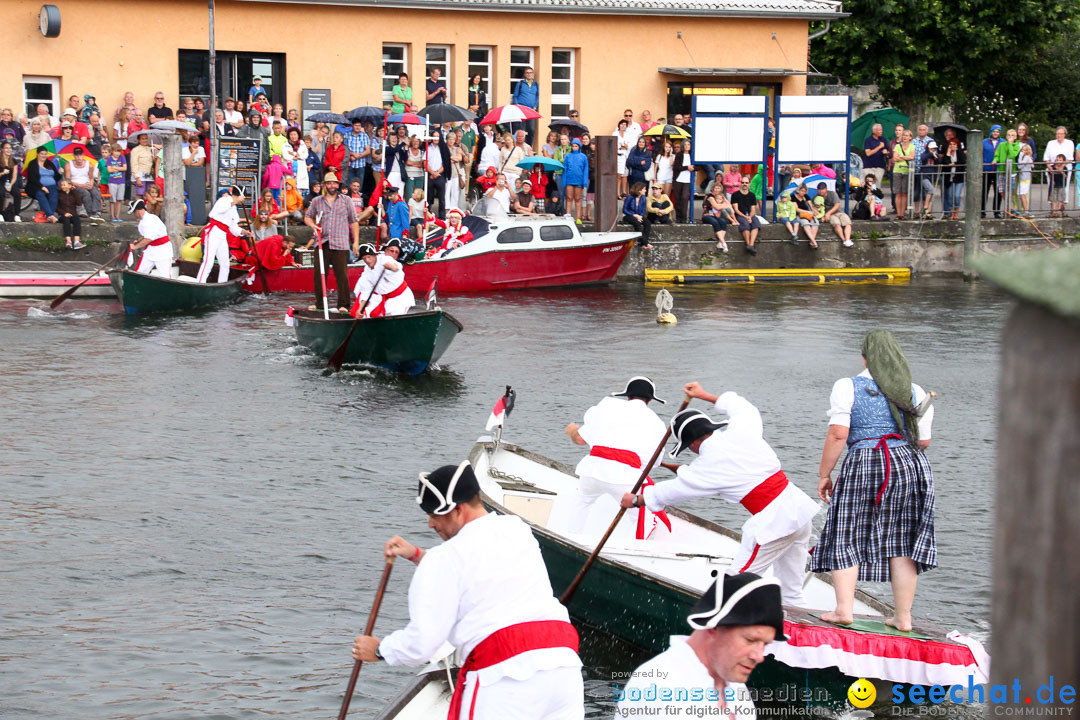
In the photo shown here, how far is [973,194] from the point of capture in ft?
95.9

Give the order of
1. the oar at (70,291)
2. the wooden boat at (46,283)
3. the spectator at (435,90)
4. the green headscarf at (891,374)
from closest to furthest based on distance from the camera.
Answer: the green headscarf at (891,374) → the oar at (70,291) → the wooden boat at (46,283) → the spectator at (435,90)

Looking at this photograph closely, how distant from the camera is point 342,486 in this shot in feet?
43.9

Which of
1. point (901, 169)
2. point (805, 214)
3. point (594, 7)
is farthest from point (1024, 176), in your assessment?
point (594, 7)

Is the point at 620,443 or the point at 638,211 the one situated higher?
the point at 638,211

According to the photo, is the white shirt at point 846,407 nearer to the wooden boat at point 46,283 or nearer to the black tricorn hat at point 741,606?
the black tricorn hat at point 741,606

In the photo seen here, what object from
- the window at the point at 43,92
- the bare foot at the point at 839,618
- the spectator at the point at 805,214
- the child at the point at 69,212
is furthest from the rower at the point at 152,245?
the bare foot at the point at 839,618

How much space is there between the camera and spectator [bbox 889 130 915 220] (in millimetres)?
29672

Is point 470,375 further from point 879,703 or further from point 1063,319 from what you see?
point 1063,319

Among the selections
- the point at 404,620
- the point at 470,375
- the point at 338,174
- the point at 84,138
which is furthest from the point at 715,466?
the point at 84,138

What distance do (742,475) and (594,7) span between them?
2804 cm

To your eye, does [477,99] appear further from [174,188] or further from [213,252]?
[213,252]

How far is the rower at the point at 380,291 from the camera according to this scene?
1881 cm

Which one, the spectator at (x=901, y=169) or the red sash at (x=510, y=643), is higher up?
the spectator at (x=901, y=169)

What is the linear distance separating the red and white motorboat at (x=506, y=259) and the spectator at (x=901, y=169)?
572 centimetres
